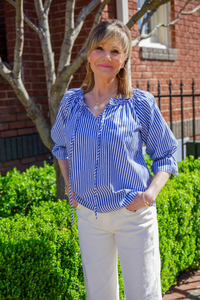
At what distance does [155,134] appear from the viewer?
2.11 meters

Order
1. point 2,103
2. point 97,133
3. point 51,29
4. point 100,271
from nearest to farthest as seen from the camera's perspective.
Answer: point 97,133 < point 100,271 < point 2,103 < point 51,29

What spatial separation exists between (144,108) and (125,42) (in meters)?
0.37

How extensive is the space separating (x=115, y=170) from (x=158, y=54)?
4.86m

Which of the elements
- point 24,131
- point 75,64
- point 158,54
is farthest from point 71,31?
point 158,54

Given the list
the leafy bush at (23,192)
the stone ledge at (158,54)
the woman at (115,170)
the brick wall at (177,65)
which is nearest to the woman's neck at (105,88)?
the woman at (115,170)

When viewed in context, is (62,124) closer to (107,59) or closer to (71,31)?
(107,59)

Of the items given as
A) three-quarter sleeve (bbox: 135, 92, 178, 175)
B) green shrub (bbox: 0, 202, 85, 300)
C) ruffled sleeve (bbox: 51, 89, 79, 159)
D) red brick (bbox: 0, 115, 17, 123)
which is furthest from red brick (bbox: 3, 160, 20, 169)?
three-quarter sleeve (bbox: 135, 92, 178, 175)

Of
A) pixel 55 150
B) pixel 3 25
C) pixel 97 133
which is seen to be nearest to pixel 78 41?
pixel 3 25

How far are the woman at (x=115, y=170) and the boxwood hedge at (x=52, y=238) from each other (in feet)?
1.29

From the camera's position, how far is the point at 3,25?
5.54 m

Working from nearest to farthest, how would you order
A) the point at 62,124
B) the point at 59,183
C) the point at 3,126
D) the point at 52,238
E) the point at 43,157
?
the point at 62,124 < the point at 52,238 < the point at 59,183 < the point at 3,126 < the point at 43,157

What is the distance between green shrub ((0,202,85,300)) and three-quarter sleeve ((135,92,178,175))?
2.86ft

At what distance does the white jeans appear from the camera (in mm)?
2037

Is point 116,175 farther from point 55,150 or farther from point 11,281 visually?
point 11,281
